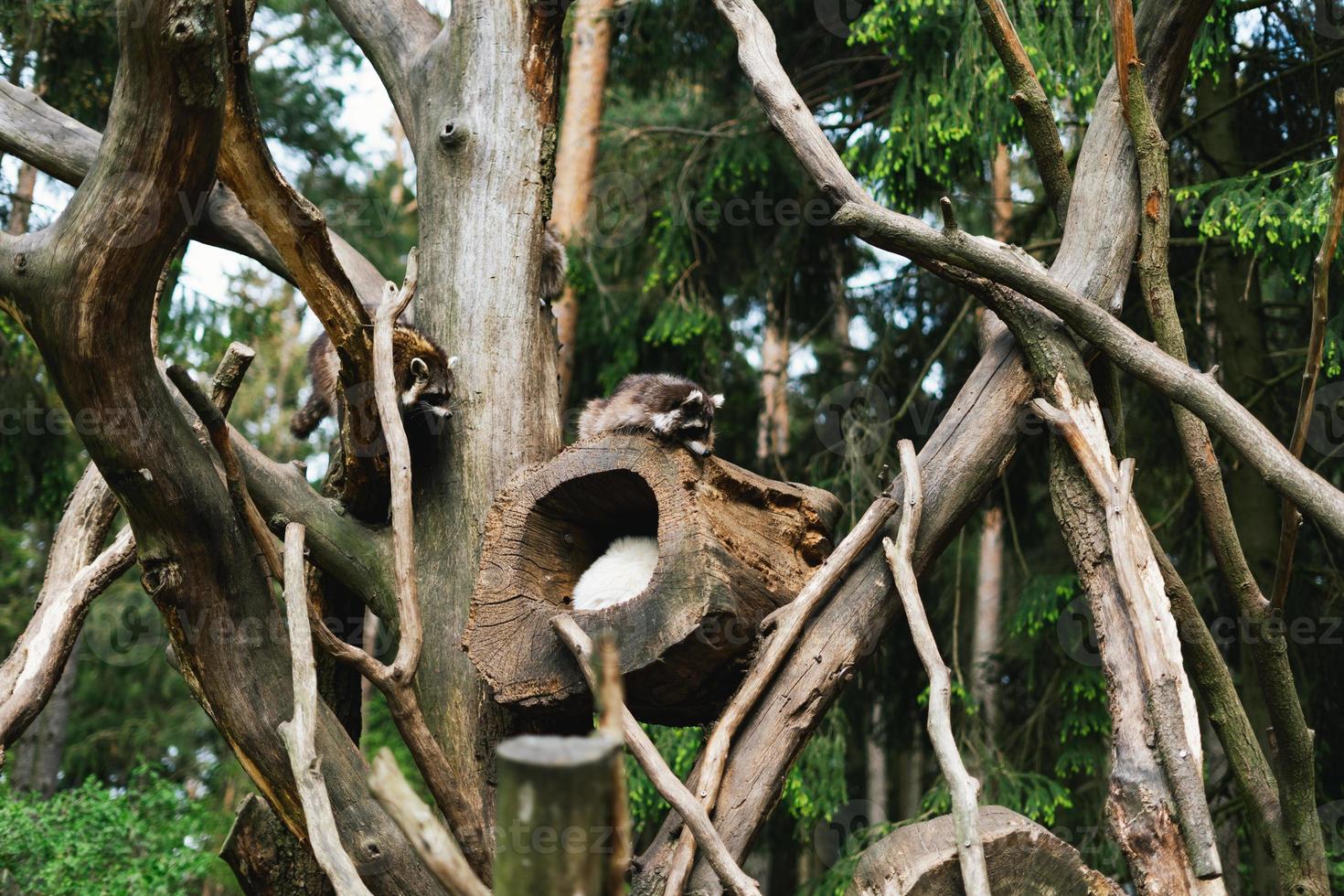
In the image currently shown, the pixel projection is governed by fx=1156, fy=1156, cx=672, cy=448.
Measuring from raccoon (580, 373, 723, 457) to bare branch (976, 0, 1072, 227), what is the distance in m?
1.54

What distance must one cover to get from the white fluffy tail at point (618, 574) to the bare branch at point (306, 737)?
831 mm

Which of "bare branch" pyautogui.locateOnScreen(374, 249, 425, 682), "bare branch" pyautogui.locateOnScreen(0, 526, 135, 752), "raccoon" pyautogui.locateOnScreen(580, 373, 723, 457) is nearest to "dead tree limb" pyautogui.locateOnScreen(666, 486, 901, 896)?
"raccoon" pyautogui.locateOnScreen(580, 373, 723, 457)

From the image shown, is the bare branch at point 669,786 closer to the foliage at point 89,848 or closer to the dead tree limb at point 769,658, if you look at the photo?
the dead tree limb at point 769,658

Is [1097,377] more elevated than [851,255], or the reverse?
[851,255]

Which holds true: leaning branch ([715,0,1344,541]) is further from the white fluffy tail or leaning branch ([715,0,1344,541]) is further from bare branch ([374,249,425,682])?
bare branch ([374,249,425,682])

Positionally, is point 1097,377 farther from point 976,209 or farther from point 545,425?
point 976,209

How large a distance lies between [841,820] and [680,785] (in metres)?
6.43

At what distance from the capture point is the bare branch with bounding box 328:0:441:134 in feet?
15.9

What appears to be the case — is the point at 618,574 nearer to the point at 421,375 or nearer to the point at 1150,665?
the point at 421,375

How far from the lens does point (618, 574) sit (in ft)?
12.6

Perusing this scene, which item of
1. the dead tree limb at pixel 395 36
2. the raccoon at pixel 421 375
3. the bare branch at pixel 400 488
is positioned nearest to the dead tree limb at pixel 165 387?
the bare branch at pixel 400 488

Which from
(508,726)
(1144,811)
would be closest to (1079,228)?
(1144,811)

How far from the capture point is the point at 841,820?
916cm

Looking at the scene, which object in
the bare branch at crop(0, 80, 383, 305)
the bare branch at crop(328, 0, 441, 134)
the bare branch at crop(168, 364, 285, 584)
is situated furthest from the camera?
the bare branch at crop(328, 0, 441, 134)
